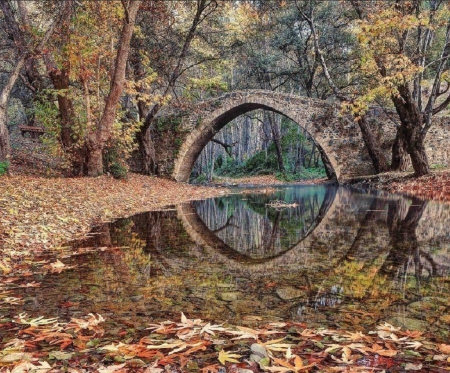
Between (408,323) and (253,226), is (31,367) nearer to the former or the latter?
(408,323)

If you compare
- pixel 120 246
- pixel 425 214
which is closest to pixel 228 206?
pixel 425 214

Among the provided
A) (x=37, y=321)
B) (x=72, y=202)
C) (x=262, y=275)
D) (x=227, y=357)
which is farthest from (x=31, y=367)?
(x=72, y=202)

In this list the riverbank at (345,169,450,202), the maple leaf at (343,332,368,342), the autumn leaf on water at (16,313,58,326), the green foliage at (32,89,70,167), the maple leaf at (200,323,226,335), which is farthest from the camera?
the green foliage at (32,89,70,167)

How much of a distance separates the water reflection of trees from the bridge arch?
28.6 feet

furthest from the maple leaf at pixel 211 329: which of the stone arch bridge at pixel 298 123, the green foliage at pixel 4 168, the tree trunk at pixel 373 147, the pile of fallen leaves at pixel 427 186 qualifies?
the stone arch bridge at pixel 298 123

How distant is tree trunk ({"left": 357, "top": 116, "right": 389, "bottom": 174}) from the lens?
634 inches

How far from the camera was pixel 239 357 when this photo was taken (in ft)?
6.49

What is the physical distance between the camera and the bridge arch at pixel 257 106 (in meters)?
18.1

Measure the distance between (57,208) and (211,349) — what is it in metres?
5.68

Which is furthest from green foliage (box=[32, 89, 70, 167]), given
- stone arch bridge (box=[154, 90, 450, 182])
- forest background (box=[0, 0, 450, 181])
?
stone arch bridge (box=[154, 90, 450, 182])

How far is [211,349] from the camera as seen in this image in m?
→ 2.09

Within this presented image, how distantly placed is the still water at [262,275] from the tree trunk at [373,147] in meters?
9.94

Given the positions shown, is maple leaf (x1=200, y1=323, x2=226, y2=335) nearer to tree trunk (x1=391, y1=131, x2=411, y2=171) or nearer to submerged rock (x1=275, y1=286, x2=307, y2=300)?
submerged rock (x1=275, y1=286, x2=307, y2=300)

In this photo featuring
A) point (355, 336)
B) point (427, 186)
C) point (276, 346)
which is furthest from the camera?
point (427, 186)
